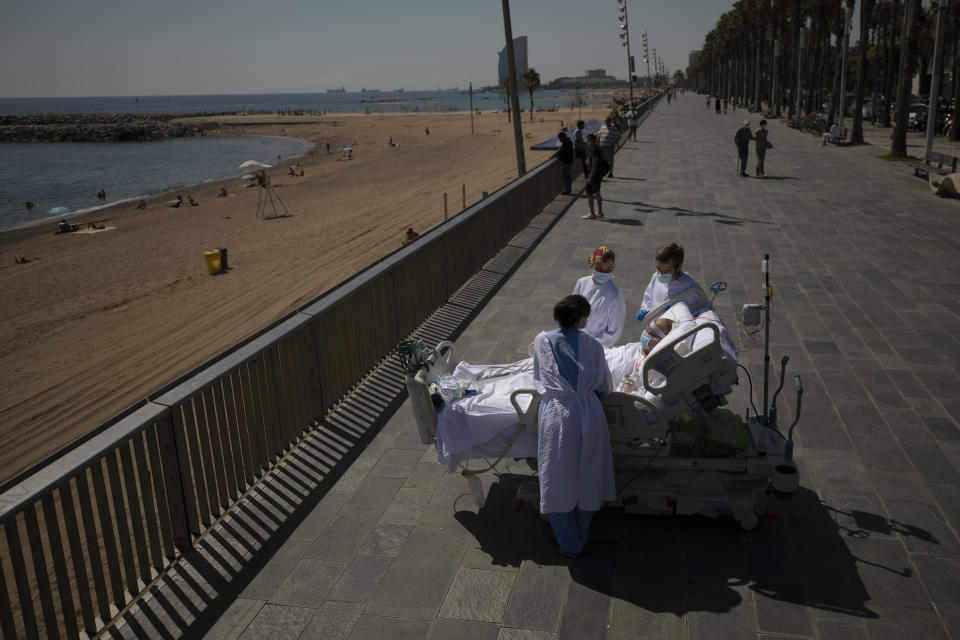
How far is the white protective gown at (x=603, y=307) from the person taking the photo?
6000 mm

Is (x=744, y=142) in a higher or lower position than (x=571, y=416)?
higher

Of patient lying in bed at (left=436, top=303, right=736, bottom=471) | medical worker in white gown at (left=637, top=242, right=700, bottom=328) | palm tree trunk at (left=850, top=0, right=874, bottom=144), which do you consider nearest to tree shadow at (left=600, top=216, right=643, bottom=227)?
medical worker in white gown at (left=637, top=242, right=700, bottom=328)

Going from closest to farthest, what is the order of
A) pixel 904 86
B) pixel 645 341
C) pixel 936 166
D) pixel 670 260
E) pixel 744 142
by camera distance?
pixel 645 341, pixel 670 260, pixel 744 142, pixel 936 166, pixel 904 86

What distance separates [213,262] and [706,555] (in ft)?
56.3

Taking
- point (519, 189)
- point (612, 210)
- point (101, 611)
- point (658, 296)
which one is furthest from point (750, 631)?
point (612, 210)

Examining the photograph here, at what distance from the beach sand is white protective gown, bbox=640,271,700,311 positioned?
7.90 m

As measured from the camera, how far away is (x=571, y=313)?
4.33 metres

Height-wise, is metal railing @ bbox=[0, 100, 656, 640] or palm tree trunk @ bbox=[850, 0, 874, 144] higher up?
palm tree trunk @ bbox=[850, 0, 874, 144]

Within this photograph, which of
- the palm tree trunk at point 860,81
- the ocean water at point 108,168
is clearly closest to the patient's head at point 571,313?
the palm tree trunk at point 860,81

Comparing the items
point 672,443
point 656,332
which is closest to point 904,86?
point 656,332

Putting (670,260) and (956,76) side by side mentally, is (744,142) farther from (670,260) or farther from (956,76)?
(956,76)

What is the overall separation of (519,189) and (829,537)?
37.3 ft

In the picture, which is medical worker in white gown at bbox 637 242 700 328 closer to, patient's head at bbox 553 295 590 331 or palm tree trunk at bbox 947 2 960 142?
patient's head at bbox 553 295 590 331

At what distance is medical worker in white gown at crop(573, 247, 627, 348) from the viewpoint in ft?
19.4
